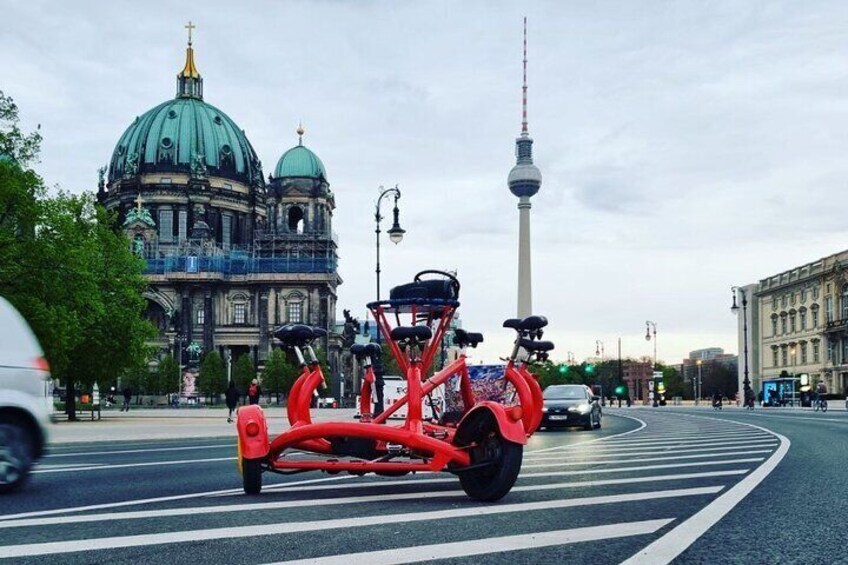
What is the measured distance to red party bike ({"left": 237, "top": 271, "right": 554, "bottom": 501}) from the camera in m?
8.30

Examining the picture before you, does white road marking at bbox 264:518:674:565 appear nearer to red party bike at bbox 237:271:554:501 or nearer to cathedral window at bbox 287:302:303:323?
red party bike at bbox 237:271:554:501

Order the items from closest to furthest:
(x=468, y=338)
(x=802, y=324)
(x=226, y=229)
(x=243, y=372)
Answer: (x=468, y=338)
(x=802, y=324)
(x=243, y=372)
(x=226, y=229)

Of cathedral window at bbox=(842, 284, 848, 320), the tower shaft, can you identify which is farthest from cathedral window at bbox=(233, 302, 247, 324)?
cathedral window at bbox=(842, 284, 848, 320)

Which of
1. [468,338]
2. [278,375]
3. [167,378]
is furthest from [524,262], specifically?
[468,338]

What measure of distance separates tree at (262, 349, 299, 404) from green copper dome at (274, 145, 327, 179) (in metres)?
27.1

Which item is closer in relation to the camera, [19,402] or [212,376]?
[19,402]

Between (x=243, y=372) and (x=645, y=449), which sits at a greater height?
(x=243, y=372)

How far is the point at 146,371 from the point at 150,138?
118 feet

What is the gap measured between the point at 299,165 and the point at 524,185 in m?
43.0

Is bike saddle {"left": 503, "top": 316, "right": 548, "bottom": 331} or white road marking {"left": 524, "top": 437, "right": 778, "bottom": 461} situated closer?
bike saddle {"left": 503, "top": 316, "right": 548, "bottom": 331}

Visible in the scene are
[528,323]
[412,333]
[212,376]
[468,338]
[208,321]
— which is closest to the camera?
[412,333]

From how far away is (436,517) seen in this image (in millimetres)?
7281

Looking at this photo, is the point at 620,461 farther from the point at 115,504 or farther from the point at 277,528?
the point at 277,528

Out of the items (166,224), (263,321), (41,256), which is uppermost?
(166,224)
